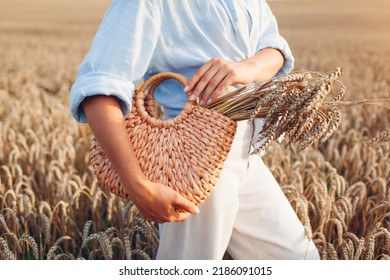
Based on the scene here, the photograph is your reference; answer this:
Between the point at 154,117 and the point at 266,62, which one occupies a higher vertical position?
the point at 266,62

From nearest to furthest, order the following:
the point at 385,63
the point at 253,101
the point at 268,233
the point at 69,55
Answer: the point at 253,101
the point at 268,233
the point at 385,63
the point at 69,55

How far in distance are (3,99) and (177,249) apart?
359 centimetres

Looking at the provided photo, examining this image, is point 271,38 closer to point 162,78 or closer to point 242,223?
point 162,78

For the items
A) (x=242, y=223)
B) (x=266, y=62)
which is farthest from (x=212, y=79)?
(x=242, y=223)

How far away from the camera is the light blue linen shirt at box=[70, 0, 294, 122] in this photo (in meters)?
1.55

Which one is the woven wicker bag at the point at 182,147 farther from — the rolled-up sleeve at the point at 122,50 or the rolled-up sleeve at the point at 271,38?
the rolled-up sleeve at the point at 271,38

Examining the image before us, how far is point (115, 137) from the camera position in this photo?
154 cm

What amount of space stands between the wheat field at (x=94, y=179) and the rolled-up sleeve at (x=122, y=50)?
674 millimetres

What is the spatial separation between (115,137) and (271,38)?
59 centimetres

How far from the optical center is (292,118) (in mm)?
1591

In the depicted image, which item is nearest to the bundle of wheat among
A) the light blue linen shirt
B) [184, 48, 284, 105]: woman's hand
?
[184, 48, 284, 105]: woman's hand

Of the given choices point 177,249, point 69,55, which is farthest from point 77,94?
point 69,55

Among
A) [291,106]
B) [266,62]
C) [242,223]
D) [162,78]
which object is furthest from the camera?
[242,223]
